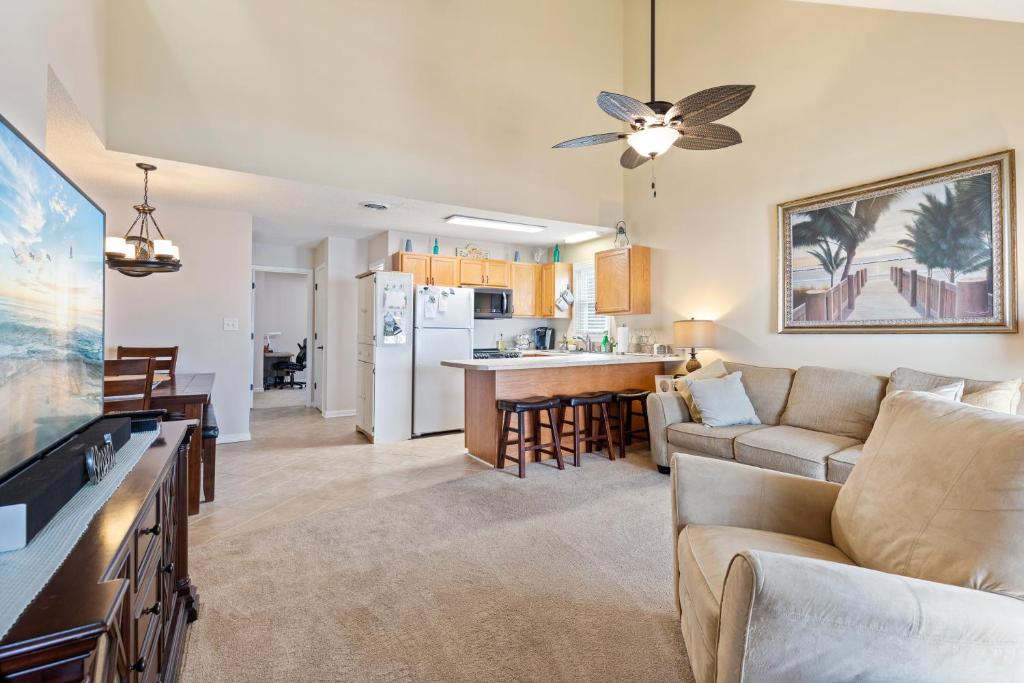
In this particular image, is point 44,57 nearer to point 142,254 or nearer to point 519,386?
point 142,254

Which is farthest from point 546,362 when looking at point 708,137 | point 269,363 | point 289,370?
point 269,363

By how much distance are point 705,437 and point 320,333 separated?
5215 mm

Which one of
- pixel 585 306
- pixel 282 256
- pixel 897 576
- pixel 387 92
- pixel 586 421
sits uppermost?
pixel 387 92

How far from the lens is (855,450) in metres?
2.94

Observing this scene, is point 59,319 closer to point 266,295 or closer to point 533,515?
point 533,515

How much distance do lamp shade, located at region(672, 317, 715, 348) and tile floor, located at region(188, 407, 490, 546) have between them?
2.22 m

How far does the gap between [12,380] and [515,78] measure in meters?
5.12

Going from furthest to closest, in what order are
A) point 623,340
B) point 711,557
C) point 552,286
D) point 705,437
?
1. point 552,286
2. point 623,340
3. point 705,437
4. point 711,557

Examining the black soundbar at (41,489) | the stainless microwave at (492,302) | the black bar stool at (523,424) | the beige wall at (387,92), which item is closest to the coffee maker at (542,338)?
the stainless microwave at (492,302)

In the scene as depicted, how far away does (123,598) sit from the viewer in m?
0.86

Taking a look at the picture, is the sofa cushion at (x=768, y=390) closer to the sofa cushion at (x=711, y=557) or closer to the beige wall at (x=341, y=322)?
the sofa cushion at (x=711, y=557)

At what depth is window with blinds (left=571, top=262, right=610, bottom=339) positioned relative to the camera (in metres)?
6.25

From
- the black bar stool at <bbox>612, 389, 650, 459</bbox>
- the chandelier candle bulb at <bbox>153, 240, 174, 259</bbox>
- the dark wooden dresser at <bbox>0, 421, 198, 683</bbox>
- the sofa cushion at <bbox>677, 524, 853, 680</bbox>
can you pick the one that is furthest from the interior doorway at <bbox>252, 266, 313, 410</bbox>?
the sofa cushion at <bbox>677, 524, 853, 680</bbox>

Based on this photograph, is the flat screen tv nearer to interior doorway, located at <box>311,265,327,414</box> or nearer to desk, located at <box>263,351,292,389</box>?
interior doorway, located at <box>311,265,327,414</box>
